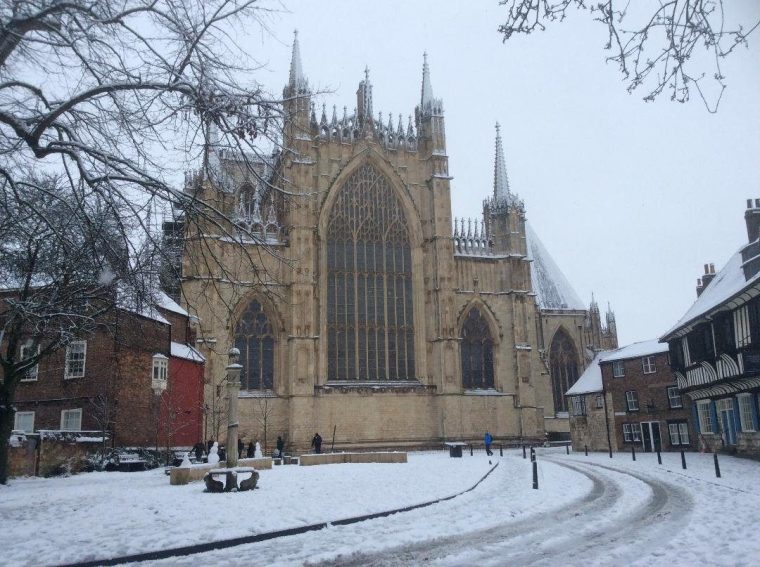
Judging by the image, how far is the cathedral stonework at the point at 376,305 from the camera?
37031 millimetres

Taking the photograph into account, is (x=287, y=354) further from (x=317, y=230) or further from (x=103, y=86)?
(x=103, y=86)

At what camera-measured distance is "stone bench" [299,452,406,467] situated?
86.4 feet

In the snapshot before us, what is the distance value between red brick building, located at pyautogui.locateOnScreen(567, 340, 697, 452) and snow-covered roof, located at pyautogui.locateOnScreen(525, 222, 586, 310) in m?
13.3

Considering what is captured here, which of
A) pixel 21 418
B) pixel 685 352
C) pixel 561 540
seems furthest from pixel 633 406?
pixel 561 540

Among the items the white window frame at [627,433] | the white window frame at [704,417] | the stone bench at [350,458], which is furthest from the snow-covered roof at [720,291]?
the stone bench at [350,458]

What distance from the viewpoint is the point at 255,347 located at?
38.0 m

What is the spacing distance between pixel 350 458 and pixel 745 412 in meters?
15.4

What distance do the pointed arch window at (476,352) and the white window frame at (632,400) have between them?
25.8ft

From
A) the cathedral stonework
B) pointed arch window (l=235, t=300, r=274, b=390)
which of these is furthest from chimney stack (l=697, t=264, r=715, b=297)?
pointed arch window (l=235, t=300, r=274, b=390)

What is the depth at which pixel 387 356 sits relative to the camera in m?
39.6

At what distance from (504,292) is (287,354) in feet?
46.7

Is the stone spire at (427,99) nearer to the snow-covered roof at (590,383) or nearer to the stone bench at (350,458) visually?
the snow-covered roof at (590,383)

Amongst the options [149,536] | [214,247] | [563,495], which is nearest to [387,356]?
[214,247]

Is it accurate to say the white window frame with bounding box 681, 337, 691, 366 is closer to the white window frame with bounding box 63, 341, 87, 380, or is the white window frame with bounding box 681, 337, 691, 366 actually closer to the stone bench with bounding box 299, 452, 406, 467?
the stone bench with bounding box 299, 452, 406, 467
